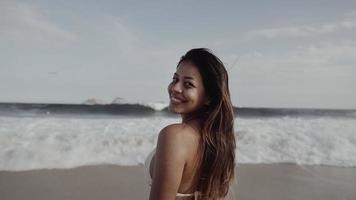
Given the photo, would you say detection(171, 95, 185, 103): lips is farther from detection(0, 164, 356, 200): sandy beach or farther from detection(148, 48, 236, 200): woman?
detection(0, 164, 356, 200): sandy beach

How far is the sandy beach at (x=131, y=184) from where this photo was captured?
4.44 metres

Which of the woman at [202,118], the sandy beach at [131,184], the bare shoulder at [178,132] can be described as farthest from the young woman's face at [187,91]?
the sandy beach at [131,184]

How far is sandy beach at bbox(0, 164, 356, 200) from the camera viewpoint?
14.6ft

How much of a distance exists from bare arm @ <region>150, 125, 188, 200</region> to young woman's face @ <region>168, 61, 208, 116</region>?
16cm

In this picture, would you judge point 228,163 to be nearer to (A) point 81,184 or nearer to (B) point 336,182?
(A) point 81,184

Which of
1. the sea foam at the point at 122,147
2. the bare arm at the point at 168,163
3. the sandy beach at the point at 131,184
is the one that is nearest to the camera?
the bare arm at the point at 168,163

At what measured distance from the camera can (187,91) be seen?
1298 mm

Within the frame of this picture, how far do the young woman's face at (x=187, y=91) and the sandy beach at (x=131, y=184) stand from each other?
10.7ft

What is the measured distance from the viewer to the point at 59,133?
770 centimetres

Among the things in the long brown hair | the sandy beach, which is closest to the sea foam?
the sandy beach

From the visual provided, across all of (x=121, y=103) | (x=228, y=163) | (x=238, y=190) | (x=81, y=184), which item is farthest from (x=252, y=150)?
(x=121, y=103)

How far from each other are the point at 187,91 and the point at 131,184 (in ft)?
12.2

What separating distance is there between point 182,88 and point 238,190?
3.64 m

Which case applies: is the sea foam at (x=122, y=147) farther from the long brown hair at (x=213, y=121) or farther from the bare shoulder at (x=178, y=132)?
the bare shoulder at (x=178, y=132)
